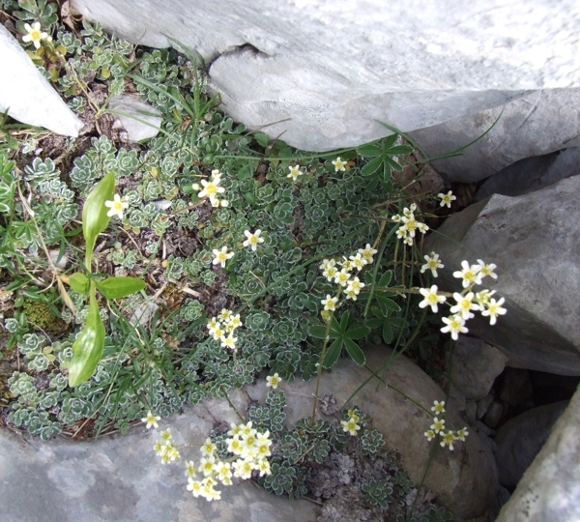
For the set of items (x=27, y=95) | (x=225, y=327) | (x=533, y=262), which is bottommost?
(x=225, y=327)

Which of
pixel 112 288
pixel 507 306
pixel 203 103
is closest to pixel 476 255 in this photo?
pixel 507 306

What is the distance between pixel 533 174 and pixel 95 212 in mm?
2662

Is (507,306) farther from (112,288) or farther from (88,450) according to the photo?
(88,450)

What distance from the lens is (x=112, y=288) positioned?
2.57 m

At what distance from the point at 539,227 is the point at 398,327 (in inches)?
37.9

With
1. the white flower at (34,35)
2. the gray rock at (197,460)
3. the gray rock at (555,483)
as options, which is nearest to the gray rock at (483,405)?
the gray rock at (197,460)

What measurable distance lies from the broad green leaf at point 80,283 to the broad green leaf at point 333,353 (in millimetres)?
1270

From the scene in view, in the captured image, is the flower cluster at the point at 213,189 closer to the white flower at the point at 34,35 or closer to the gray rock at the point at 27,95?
the gray rock at the point at 27,95

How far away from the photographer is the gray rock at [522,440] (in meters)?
3.48

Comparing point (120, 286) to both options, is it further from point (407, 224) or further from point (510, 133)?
point (510, 133)

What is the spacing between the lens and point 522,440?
3562 millimetres

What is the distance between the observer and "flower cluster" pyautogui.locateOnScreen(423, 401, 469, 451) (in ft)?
10.2

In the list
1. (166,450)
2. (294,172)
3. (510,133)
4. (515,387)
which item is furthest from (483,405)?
(166,450)

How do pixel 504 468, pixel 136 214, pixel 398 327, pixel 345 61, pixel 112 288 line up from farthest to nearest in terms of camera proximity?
pixel 504 468, pixel 398 327, pixel 136 214, pixel 112 288, pixel 345 61
